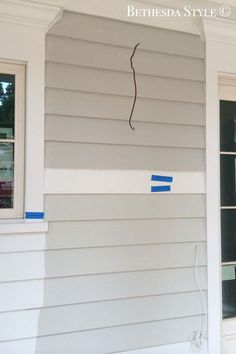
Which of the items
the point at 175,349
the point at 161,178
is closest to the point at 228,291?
the point at 175,349

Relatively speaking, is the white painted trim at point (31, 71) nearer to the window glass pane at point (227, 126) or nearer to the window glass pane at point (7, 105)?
the window glass pane at point (7, 105)

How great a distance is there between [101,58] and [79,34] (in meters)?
0.19

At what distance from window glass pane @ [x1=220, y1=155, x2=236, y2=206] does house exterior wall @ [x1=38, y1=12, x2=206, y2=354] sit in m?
0.26

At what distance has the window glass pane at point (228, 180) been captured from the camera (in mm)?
2725

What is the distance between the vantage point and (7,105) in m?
2.17

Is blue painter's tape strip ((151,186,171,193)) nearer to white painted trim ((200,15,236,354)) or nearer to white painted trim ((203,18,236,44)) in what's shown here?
white painted trim ((200,15,236,354))

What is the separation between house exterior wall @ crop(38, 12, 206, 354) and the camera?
7.20 feet

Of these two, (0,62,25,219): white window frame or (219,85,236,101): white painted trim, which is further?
(219,85,236,101): white painted trim

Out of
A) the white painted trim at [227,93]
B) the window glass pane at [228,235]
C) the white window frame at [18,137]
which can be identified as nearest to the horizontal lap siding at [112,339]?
the window glass pane at [228,235]

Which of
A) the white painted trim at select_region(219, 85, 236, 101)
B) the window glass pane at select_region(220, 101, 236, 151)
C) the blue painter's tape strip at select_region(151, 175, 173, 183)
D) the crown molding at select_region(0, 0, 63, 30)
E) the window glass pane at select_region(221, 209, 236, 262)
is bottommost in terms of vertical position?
the window glass pane at select_region(221, 209, 236, 262)

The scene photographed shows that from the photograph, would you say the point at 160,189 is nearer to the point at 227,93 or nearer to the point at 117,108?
the point at 117,108

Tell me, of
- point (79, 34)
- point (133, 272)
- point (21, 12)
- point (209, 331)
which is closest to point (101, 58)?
point (79, 34)

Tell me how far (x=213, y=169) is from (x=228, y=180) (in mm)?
245

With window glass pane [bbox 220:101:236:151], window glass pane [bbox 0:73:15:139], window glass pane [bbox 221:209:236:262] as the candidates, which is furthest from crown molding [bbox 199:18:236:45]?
window glass pane [bbox 0:73:15:139]
